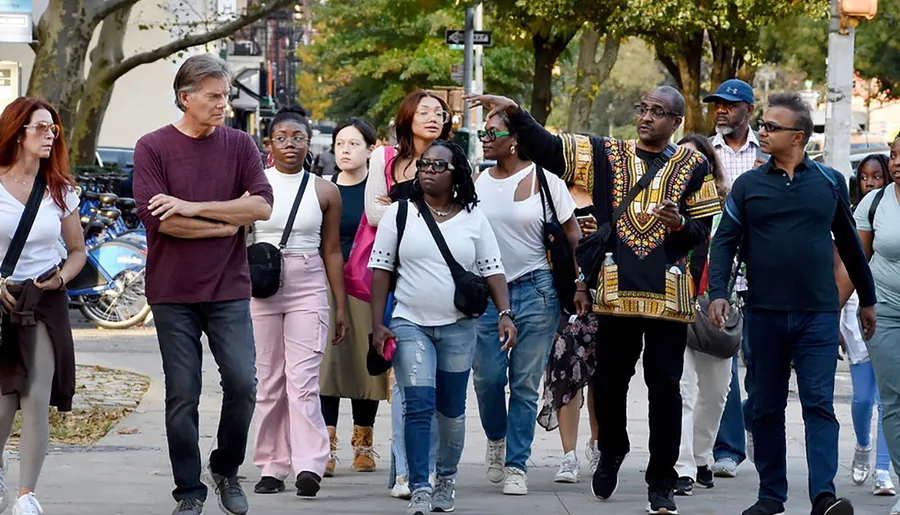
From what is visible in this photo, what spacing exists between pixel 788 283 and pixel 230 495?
8.54 ft

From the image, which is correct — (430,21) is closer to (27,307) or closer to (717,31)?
(717,31)

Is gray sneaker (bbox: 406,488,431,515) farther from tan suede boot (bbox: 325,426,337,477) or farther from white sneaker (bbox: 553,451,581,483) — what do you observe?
white sneaker (bbox: 553,451,581,483)

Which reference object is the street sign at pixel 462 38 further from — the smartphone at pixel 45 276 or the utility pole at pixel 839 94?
the smartphone at pixel 45 276

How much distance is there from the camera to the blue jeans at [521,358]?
7910 millimetres

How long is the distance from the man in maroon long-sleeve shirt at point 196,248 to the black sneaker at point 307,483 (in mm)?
960

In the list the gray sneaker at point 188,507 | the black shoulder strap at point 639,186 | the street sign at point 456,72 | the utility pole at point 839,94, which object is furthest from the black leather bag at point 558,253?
the street sign at point 456,72

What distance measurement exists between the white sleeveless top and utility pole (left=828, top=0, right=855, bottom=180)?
7727mm

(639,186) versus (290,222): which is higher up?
(639,186)

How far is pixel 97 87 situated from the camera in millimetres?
17922

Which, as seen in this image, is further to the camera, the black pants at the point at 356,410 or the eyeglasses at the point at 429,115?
the black pants at the point at 356,410

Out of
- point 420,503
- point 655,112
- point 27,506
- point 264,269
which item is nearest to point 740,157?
point 655,112

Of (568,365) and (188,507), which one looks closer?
(188,507)

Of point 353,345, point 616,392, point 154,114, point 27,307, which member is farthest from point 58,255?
point 154,114

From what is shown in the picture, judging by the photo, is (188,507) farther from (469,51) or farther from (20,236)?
(469,51)
